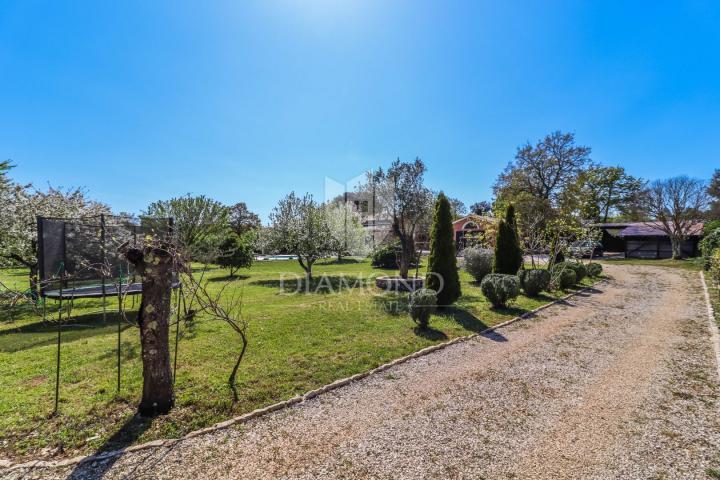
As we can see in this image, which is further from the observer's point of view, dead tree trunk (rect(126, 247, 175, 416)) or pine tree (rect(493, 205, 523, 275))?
pine tree (rect(493, 205, 523, 275))

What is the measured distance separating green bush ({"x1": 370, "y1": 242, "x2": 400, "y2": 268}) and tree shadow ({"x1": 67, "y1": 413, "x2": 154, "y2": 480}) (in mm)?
17775

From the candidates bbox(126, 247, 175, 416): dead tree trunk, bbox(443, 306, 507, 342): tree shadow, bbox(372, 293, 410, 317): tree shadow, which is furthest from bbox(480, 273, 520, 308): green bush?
bbox(126, 247, 175, 416): dead tree trunk

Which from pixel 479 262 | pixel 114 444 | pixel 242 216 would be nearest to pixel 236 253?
pixel 479 262

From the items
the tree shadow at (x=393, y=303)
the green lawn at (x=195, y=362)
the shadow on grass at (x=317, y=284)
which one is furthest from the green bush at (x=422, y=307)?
the shadow on grass at (x=317, y=284)

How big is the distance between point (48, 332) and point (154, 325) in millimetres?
6872

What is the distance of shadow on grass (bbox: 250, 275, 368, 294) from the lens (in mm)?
13633

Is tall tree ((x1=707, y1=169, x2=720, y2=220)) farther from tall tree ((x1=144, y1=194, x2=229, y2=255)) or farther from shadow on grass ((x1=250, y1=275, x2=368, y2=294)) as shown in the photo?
tall tree ((x1=144, y1=194, x2=229, y2=255))

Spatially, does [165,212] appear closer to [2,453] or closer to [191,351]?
[191,351]

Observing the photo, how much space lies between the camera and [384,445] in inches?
133

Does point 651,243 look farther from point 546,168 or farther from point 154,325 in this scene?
point 154,325

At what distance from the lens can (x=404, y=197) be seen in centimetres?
1397

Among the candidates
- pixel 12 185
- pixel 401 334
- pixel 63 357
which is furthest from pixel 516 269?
pixel 12 185

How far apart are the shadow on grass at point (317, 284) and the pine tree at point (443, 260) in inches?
188

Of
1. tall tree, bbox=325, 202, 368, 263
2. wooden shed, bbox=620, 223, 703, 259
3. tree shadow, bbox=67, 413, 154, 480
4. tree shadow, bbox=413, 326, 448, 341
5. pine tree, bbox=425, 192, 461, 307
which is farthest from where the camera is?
wooden shed, bbox=620, 223, 703, 259
